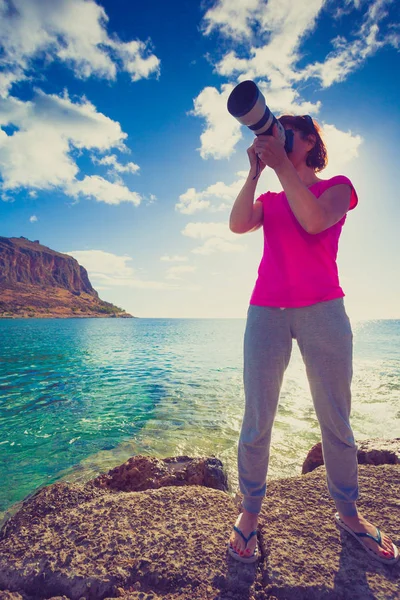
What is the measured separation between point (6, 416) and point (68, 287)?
6915 inches

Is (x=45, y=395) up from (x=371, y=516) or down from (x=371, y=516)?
down

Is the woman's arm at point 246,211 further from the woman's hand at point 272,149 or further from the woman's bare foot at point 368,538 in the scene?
the woman's bare foot at point 368,538

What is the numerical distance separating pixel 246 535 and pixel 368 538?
747mm

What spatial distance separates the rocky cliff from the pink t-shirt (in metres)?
115

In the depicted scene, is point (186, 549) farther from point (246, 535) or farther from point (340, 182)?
point (340, 182)

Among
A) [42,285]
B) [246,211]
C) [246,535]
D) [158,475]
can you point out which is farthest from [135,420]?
[42,285]

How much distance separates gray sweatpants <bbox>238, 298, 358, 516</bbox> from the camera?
6.06 feet

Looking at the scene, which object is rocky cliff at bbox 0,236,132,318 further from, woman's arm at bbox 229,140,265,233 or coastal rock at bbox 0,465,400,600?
woman's arm at bbox 229,140,265,233

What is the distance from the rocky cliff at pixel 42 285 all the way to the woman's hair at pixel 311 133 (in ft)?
378

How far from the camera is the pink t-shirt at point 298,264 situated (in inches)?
76.0

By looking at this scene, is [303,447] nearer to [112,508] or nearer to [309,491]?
[309,491]

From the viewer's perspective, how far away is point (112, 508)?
229 cm

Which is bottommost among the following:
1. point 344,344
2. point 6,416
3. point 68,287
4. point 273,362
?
point 6,416

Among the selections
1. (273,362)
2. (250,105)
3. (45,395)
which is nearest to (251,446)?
(273,362)
